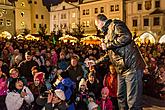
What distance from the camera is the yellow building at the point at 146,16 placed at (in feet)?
161

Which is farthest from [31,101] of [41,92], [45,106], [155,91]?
[155,91]

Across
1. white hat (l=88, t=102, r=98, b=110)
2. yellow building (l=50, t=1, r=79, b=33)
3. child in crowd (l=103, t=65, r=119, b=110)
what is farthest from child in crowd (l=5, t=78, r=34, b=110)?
yellow building (l=50, t=1, r=79, b=33)

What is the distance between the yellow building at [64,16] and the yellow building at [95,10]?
6.65ft

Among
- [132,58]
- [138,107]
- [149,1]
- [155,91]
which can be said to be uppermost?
[149,1]

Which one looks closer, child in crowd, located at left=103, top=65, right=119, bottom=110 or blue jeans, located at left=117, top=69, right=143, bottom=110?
blue jeans, located at left=117, top=69, right=143, bottom=110

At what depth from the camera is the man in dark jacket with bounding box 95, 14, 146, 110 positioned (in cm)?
523

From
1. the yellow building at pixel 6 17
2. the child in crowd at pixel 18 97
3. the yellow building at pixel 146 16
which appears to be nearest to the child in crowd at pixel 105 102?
the child in crowd at pixel 18 97

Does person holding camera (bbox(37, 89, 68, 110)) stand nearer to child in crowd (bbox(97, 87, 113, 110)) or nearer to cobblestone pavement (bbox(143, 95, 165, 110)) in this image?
child in crowd (bbox(97, 87, 113, 110))

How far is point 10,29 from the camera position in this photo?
66.6 metres

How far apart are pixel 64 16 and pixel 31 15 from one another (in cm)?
791

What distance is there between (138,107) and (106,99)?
122 inches

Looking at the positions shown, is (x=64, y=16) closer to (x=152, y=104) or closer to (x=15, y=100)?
(x=152, y=104)

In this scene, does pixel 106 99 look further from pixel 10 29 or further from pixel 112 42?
pixel 10 29

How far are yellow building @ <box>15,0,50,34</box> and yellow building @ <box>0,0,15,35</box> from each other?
5.73 ft
